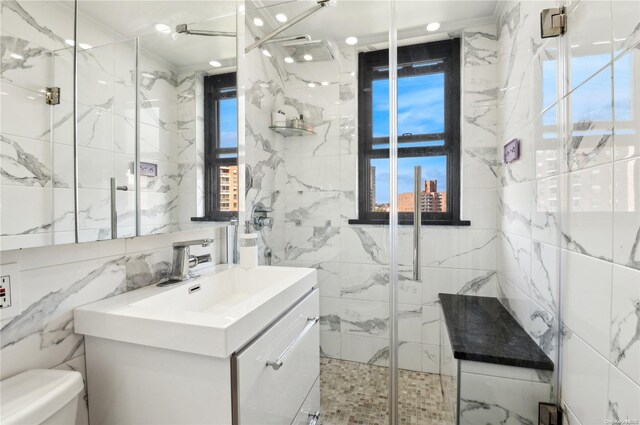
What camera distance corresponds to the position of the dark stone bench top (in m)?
1.20

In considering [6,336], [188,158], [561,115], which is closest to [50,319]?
[6,336]

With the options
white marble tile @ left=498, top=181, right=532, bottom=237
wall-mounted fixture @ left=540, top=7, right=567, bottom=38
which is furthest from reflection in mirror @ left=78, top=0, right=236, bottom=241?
white marble tile @ left=498, top=181, right=532, bottom=237

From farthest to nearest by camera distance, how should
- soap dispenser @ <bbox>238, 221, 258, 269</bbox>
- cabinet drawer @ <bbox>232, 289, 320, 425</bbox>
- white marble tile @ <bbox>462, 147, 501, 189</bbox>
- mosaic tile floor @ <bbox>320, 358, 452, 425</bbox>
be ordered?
white marble tile @ <bbox>462, 147, 501, 189</bbox> → mosaic tile floor @ <bbox>320, 358, 452, 425</bbox> → soap dispenser @ <bbox>238, 221, 258, 269</bbox> → cabinet drawer @ <bbox>232, 289, 320, 425</bbox>

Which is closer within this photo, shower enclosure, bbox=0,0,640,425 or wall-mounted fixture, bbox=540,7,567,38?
shower enclosure, bbox=0,0,640,425

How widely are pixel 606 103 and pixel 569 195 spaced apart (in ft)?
1.04

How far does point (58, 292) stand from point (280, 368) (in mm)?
741

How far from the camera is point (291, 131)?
2.10 meters

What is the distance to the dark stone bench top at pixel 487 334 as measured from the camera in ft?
3.93

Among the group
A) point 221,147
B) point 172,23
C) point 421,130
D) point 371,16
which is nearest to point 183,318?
point 221,147

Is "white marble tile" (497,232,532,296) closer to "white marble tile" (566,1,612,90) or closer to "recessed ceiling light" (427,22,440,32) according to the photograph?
"white marble tile" (566,1,612,90)

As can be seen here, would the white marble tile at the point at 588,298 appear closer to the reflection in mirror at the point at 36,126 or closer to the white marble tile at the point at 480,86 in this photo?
the white marble tile at the point at 480,86

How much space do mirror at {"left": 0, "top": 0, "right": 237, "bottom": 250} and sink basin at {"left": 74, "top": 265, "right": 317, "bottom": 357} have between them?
24cm

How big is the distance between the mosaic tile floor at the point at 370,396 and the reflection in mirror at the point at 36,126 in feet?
5.22

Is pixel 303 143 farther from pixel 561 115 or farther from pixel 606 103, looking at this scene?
pixel 606 103
